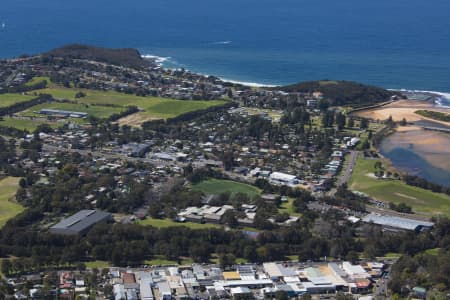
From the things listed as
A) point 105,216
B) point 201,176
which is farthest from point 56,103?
point 105,216

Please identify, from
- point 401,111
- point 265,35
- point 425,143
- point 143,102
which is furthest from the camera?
point 265,35

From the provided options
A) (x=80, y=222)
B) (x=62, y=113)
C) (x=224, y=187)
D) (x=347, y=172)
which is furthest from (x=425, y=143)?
(x=62, y=113)

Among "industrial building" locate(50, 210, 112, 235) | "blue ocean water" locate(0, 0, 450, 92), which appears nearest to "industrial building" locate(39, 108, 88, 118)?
"blue ocean water" locate(0, 0, 450, 92)

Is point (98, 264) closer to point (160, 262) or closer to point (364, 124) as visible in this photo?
point (160, 262)

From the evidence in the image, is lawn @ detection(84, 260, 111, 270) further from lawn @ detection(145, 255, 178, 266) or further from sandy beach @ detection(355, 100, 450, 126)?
sandy beach @ detection(355, 100, 450, 126)

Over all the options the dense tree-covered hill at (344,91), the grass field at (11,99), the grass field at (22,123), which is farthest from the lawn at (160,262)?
the dense tree-covered hill at (344,91)

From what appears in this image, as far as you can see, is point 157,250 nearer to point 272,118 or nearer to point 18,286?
point 18,286
